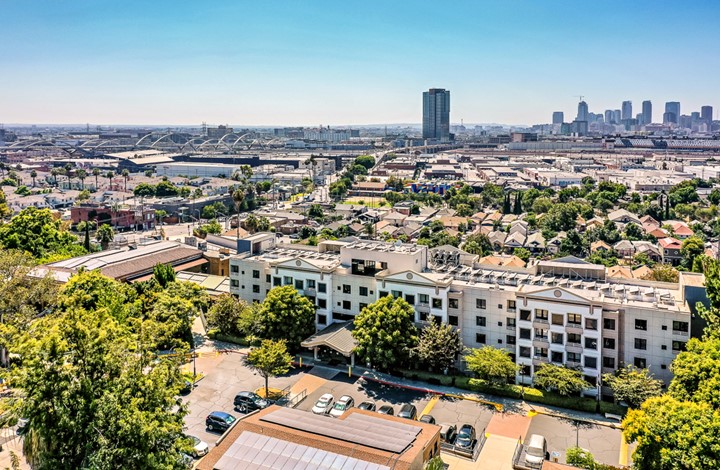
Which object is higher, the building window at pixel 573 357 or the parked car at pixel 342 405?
the building window at pixel 573 357

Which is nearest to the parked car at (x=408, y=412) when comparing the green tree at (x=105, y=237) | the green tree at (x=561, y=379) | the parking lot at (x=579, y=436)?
the parking lot at (x=579, y=436)

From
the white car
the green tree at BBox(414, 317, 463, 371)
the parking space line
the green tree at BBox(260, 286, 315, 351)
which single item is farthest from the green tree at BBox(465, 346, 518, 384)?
the green tree at BBox(260, 286, 315, 351)

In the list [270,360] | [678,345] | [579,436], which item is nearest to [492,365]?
[579,436]

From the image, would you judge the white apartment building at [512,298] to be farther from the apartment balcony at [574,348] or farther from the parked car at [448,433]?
the parked car at [448,433]

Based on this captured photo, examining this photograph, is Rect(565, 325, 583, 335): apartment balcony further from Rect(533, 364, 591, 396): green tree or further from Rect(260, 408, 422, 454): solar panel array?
Rect(260, 408, 422, 454): solar panel array

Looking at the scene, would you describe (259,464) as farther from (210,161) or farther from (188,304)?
(210,161)

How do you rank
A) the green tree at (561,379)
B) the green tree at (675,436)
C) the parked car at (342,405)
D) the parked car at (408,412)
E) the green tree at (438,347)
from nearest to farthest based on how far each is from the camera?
1. the green tree at (675,436)
2. the parked car at (408,412)
3. the parked car at (342,405)
4. the green tree at (561,379)
5. the green tree at (438,347)
